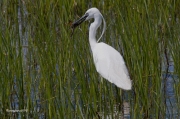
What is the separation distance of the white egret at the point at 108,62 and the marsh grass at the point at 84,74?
0.30 feet

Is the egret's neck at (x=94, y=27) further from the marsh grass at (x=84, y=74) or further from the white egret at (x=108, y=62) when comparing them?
the marsh grass at (x=84, y=74)

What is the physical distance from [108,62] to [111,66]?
10 cm

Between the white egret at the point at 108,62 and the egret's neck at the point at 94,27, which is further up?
the egret's neck at the point at 94,27

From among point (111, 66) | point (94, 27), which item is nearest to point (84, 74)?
point (111, 66)

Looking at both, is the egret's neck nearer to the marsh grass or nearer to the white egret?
the white egret

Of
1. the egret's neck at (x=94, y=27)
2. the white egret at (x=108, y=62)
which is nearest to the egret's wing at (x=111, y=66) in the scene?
the white egret at (x=108, y=62)

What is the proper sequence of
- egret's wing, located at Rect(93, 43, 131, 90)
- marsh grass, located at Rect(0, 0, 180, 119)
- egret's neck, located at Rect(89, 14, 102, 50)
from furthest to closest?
egret's neck, located at Rect(89, 14, 102, 50)
egret's wing, located at Rect(93, 43, 131, 90)
marsh grass, located at Rect(0, 0, 180, 119)

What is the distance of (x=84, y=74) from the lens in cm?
510

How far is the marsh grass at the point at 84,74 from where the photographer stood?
13.0 feet

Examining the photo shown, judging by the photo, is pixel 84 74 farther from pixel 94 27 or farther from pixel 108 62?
pixel 94 27

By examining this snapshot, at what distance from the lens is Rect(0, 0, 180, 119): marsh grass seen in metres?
3.98

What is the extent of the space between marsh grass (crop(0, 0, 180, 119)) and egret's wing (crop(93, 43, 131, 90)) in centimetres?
9

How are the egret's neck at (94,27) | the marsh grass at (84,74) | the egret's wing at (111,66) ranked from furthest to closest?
the egret's neck at (94,27), the egret's wing at (111,66), the marsh grass at (84,74)

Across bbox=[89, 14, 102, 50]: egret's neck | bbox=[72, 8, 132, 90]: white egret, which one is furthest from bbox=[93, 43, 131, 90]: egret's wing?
bbox=[89, 14, 102, 50]: egret's neck
